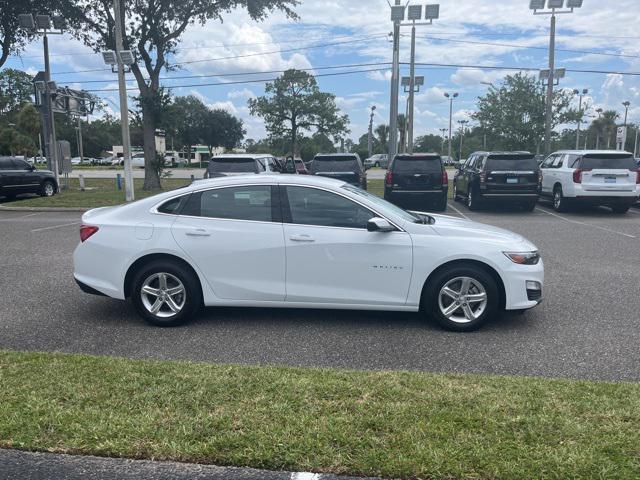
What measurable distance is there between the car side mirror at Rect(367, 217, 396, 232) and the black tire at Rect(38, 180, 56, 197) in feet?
64.1

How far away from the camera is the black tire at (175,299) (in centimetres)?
550

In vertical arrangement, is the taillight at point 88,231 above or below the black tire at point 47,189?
above

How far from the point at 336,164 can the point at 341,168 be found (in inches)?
8.6

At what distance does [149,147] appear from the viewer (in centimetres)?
2392

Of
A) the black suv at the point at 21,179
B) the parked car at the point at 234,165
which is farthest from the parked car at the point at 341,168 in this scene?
the black suv at the point at 21,179

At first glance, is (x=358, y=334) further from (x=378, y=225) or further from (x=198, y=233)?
(x=198, y=233)

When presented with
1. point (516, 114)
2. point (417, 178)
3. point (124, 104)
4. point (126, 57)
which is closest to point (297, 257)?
point (417, 178)

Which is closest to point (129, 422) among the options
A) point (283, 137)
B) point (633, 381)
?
point (633, 381)

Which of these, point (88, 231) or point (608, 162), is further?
point (608, 162)

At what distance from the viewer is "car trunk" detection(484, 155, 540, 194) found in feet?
50.8

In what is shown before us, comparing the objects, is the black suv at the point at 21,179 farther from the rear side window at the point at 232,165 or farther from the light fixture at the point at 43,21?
the rear side window at the point at 232,165

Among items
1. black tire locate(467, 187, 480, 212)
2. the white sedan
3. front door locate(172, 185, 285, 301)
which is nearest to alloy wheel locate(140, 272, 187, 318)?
the white sedan

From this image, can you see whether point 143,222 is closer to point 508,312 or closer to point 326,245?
point 326,245

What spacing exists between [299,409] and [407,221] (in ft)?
8.42
